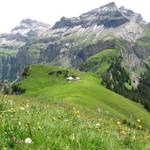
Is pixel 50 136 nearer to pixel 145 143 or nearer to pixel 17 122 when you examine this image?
pixel 17 122

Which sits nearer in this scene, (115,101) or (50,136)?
(50,136)

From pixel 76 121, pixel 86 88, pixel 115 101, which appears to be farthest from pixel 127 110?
pixel 76 121

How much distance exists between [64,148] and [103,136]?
223 cm

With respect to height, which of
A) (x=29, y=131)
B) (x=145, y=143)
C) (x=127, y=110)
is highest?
(x=29, y=131)

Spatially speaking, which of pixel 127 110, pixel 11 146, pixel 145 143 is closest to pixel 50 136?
pixel 11 146

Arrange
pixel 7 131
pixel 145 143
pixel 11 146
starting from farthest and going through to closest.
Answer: pixel 145 143
pixel 7 131
pixel 11 146

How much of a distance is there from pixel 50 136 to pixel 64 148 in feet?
2.91

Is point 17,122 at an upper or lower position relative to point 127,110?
upper

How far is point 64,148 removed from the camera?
9594 mm

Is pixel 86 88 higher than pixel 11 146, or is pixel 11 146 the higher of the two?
pixel 11 146

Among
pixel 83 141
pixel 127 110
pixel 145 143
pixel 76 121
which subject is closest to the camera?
pixel 83 141

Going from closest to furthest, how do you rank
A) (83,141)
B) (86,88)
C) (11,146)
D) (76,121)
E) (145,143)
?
(11,146) < (83,141) < (145,143) < (76,121) < (86,88)

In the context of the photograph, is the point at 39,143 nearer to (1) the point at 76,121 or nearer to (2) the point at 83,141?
(2) the point at 83,141

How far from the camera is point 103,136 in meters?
11.6
